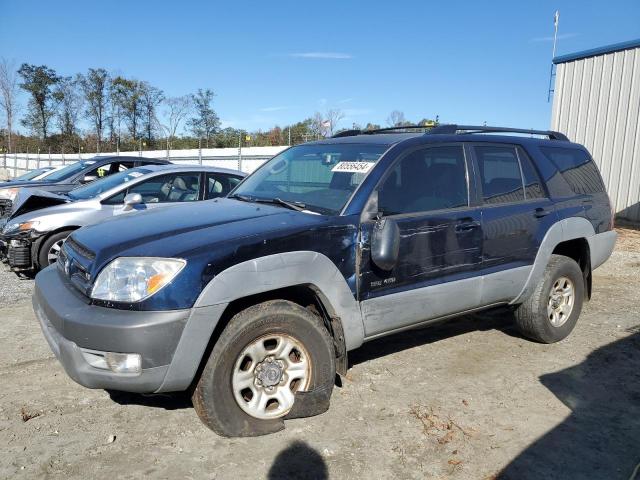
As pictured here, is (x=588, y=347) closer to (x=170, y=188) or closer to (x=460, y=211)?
(x=460, y=211)

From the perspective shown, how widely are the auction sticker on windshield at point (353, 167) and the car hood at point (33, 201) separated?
4.40m

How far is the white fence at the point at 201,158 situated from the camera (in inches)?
586

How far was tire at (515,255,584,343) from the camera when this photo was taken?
4.51 metres

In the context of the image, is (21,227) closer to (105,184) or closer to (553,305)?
(105,184)

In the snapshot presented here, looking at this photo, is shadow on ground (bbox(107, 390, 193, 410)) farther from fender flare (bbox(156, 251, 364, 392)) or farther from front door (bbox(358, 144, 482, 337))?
front door (bbox(358, 144, 482, 337))

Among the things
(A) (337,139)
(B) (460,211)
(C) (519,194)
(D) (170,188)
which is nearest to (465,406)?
(B) (460,211)

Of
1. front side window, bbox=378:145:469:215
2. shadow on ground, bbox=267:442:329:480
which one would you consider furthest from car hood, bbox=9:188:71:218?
shadow on ground, bbox=267:442:329:480

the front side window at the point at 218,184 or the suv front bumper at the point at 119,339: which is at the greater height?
the front side window at the point at 218,184

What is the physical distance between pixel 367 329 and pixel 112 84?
163 ft

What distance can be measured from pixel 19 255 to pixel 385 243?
491cm

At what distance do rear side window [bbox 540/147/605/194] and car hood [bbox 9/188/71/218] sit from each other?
574 centimetres

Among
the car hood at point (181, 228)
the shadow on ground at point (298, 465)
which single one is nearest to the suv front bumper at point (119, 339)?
the car hood at point (181, 228)

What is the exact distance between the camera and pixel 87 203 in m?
6.45

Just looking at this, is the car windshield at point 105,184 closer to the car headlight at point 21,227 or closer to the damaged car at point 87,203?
the damaged car at point 87,203
